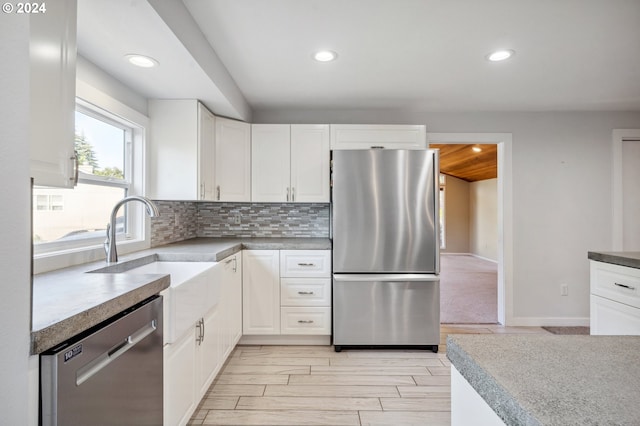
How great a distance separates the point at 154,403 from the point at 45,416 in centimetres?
57

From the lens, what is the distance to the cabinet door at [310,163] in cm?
306

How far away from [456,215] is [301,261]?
26.8 ft

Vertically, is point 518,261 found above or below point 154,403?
above

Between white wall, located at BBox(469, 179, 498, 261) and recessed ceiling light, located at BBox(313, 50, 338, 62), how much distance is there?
7.32m

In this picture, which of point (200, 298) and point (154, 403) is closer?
point (154, 403)

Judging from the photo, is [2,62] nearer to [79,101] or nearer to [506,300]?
[79,101]

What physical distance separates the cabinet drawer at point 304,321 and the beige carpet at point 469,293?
1.51m

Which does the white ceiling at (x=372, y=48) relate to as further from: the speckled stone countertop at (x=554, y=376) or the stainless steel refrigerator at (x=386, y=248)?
the speckled stone countertop at (x=554, y=376)

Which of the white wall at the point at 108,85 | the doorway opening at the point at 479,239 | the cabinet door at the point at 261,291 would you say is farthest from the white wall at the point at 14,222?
the doorway opening at the point at 479,239

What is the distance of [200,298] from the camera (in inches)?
68.7

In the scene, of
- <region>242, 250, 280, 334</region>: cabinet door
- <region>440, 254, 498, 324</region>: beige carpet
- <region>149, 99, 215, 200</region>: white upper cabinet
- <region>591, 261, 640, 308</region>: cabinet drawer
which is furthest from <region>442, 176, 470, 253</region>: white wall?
<region>149, 99, 215, 200</region>: white upper cabinet

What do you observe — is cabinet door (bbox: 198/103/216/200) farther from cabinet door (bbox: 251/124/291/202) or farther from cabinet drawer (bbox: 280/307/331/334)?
cabinet drawer (bbox: 280/307/331/334)

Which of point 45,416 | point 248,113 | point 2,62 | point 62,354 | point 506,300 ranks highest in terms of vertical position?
point 248,113

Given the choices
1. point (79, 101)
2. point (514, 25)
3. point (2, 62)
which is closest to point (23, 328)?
point (2, 62)
